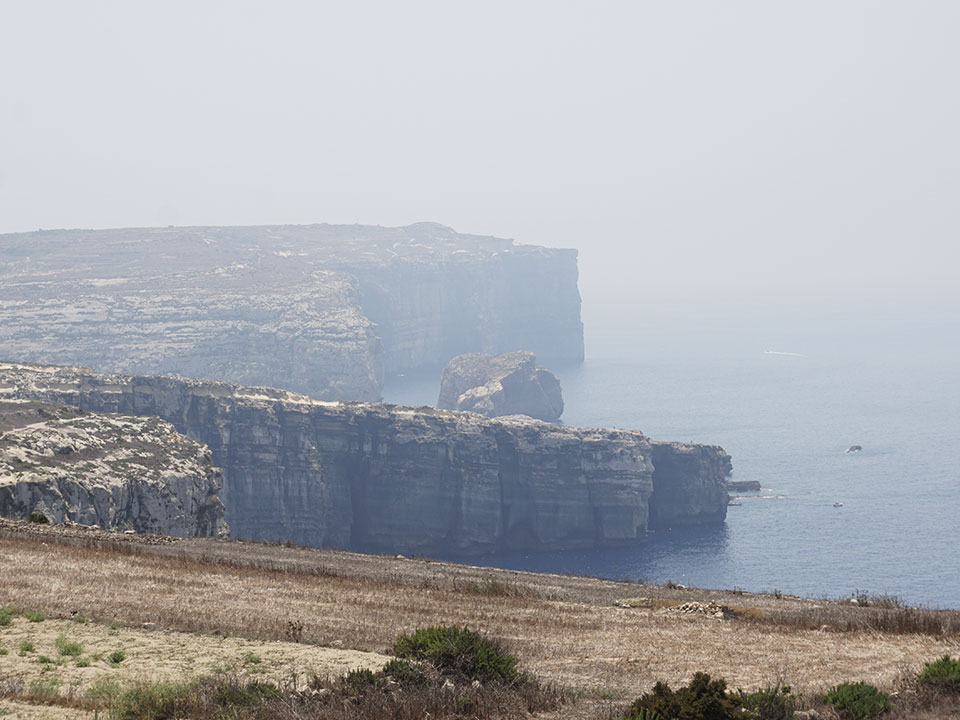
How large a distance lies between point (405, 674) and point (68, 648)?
746 cm

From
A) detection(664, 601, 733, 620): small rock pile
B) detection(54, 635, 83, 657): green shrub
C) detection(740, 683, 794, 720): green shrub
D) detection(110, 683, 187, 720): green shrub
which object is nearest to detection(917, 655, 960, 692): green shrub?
detection(740, 683, 794, 720): green shrub

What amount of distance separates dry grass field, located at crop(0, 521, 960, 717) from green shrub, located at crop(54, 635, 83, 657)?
31 centimetres

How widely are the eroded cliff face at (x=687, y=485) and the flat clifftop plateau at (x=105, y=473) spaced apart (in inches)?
3111

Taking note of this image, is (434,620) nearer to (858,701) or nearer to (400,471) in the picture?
(858,701)

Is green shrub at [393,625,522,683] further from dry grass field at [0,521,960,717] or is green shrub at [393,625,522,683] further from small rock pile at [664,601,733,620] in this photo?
small rock pile at [664,601,733,620]

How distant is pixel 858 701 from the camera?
53.0 ft

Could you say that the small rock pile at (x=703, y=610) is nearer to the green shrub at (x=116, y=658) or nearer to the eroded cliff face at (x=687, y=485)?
the green shrub at (x=116, y=658)

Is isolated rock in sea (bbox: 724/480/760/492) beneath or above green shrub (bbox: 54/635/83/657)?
beneath

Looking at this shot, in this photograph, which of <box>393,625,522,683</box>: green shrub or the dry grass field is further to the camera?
the dry grass field

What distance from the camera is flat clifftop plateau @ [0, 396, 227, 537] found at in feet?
225

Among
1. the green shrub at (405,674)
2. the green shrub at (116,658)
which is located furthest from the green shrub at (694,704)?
the green shrub at (116,658)

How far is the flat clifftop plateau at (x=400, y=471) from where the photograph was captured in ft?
467

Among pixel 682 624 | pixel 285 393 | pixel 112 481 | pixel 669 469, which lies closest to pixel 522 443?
pixel 669 469

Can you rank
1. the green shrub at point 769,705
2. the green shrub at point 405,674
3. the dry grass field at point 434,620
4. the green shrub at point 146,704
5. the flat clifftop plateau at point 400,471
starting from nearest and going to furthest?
the green shrub at point 146,704 → the green shrub at point 769,705 → the green shrub at point 405,674 → the dry grass field at point 434,620 → the flat clifftop plateau at point 400,471
